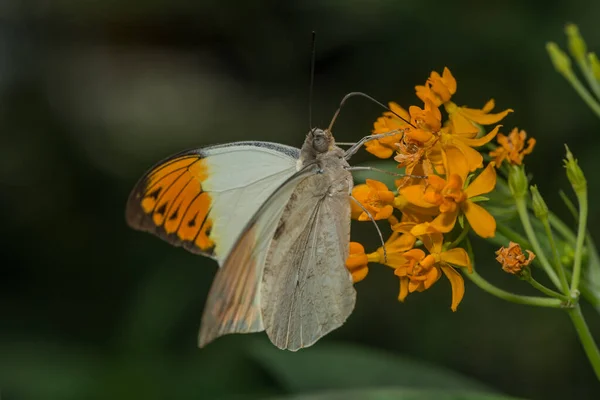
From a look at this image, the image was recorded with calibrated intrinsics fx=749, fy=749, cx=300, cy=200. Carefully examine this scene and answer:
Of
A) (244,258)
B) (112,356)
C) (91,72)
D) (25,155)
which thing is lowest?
(112,356)

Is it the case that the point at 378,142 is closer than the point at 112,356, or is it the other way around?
the point at 378,142

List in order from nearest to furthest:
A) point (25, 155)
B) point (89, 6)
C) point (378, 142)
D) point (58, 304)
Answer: point (378, 142) < point (58, 304) < point (25, 155) < point (89, 6)

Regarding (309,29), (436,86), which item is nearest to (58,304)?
(309,29)

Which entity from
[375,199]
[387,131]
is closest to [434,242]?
[375,199]

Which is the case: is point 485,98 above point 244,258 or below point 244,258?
above

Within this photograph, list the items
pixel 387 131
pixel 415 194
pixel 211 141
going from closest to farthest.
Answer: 1. pixel 415 194
2. pixel 387 131
3. pixel 211 141

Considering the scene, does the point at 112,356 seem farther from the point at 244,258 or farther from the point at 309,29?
the point at 309,29

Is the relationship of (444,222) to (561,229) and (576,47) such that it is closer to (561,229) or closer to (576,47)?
(561,229)
